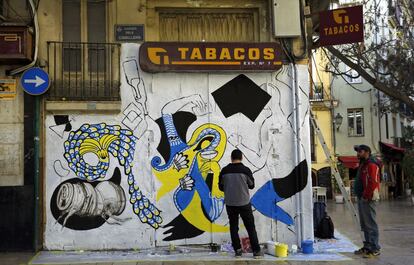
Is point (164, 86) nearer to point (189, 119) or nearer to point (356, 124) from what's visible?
point (189, 119)

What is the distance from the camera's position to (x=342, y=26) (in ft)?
31.4

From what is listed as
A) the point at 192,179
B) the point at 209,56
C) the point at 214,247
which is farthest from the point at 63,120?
the point at 214,247

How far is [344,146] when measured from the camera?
108ft

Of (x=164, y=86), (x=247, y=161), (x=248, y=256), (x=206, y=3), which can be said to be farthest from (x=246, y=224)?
(x=206, y=3)

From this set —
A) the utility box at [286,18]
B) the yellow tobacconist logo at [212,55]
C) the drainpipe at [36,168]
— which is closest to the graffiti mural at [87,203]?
the drainpipe at [36,168]

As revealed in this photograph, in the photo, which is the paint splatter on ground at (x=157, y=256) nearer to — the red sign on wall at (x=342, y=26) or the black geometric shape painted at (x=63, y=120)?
the black geometric shape painted at (x=63, y=120)

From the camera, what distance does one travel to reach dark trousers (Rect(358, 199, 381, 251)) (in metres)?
9.02

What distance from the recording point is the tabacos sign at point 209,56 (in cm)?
929

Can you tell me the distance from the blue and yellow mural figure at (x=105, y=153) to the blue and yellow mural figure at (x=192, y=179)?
0.36 metres

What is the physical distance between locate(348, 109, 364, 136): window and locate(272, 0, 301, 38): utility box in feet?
80.1

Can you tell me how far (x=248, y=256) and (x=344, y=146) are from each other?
82.9 ft

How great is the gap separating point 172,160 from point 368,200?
3.44 metres

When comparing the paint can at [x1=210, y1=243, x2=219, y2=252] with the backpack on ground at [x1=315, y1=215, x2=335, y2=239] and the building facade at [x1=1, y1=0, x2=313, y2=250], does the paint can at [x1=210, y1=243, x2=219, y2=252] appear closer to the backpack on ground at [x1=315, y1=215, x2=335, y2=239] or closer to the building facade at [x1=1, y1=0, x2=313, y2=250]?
the building facade at [x1=1, y1=0, x2=313, y2=250]

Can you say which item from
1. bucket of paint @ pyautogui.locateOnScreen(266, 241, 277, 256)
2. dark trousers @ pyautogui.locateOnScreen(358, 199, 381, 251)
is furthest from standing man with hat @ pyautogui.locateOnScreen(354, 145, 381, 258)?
bucket of paint @ pyautogui.locateOnScreen(266, 241, 277, 256)
